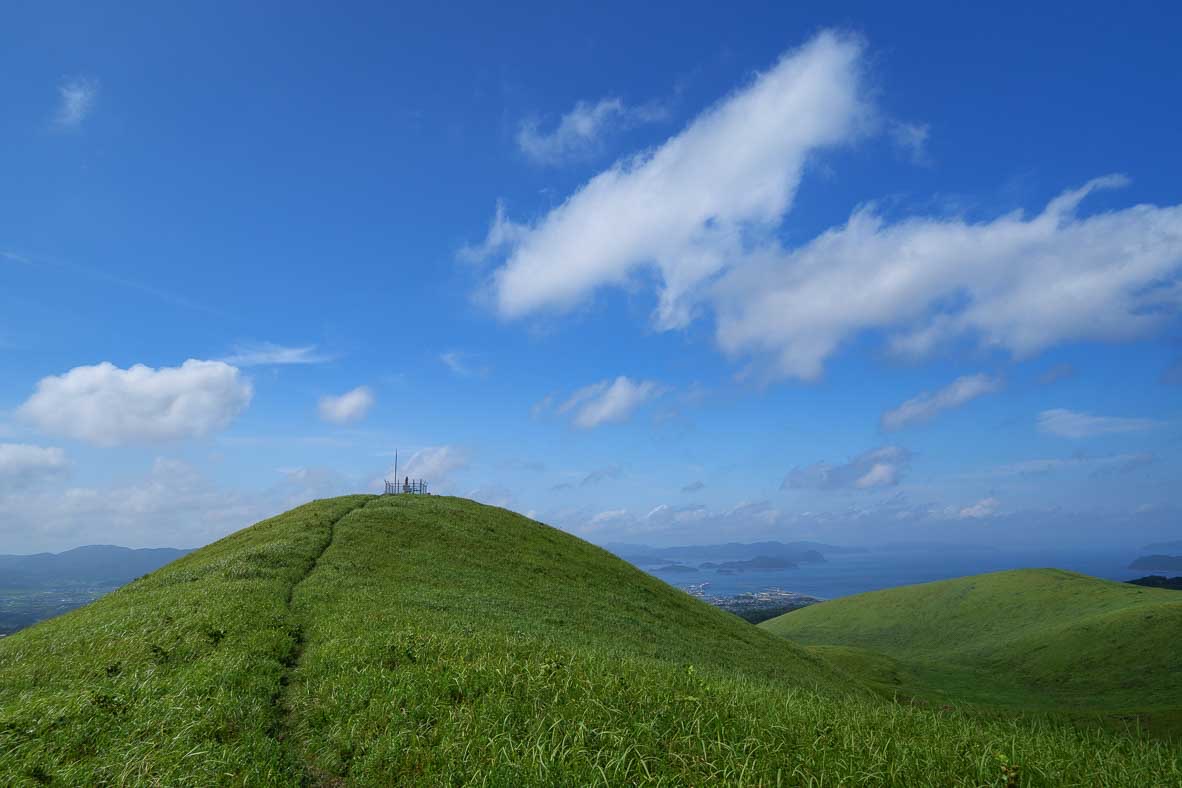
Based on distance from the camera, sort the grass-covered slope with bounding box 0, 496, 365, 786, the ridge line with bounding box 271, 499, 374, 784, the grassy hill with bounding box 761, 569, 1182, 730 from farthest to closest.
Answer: the grassy hill with bounding box 761, 569, 1182, 730
the ridge line with bounding box 271, 499, 374, 784
the grass-covered slope with bounding box 0, 496, 365, 786

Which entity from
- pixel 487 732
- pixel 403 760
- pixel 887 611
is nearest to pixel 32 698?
pixel 403 760

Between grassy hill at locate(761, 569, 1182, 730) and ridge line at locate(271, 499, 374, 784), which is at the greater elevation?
ridge line at locate(271, 499, 374, 784)

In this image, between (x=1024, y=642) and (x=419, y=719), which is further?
(x=1024, y=642)

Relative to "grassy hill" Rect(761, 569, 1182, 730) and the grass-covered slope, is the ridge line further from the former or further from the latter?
"grassy hill" Rect(761, 569, 1182, 730)

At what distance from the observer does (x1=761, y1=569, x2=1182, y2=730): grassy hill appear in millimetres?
59750

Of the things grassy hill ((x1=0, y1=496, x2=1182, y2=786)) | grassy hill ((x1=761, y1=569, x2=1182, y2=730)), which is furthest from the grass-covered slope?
grassy hill ((x1=761, y1=569, x2=1182, y2=730))

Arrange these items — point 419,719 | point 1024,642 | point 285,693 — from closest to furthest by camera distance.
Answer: point 419,719
point 285,693
point 1024,642

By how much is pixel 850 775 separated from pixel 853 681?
4164cm

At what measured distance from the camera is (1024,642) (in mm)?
80625

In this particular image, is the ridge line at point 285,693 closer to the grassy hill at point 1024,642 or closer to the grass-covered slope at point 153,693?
the grass-covered slope at point 153,693

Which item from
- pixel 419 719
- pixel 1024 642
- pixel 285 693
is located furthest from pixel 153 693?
pixel 1024 642

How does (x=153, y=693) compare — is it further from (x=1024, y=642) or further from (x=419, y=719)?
(x=1024, y=642)

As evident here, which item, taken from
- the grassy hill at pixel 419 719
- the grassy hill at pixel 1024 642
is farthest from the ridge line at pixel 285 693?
the grassy hill at pixel 1024 642

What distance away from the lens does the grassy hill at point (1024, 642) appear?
59.8 m
